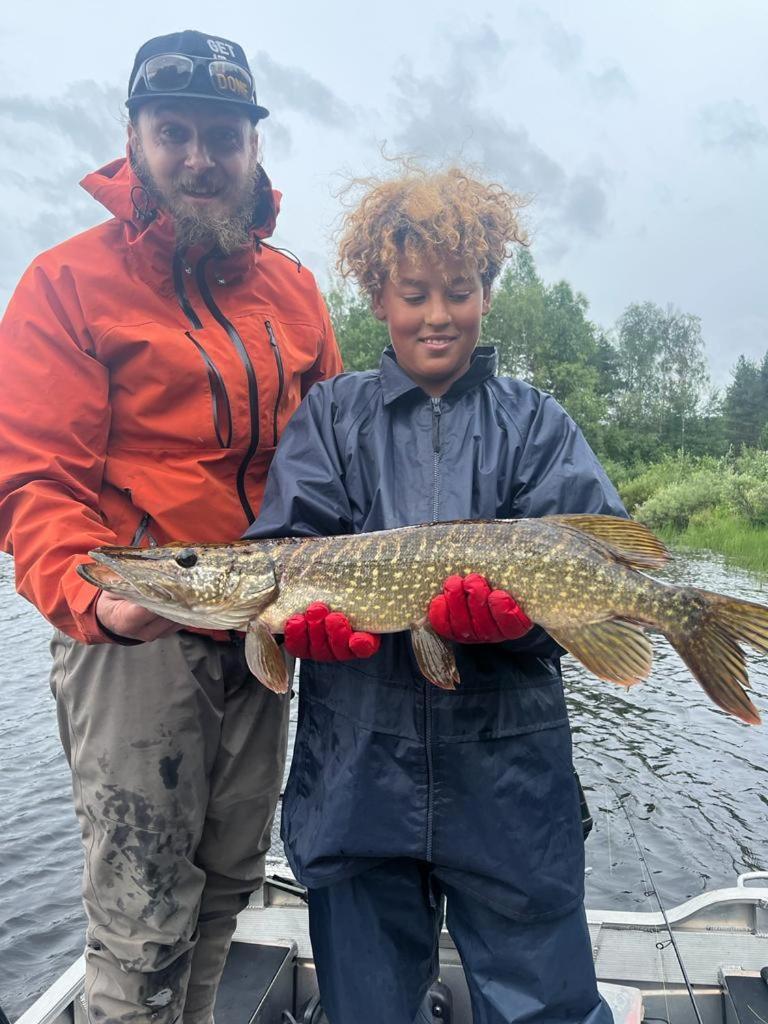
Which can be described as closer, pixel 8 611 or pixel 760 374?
pixel 8 611

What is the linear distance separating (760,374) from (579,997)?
64418mm

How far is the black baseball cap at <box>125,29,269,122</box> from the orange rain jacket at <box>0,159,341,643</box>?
27cm

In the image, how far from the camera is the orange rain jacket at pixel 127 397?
2.33 meters

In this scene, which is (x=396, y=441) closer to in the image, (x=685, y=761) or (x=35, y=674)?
(x=685, y=761)

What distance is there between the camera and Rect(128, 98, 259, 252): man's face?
8.47 ft

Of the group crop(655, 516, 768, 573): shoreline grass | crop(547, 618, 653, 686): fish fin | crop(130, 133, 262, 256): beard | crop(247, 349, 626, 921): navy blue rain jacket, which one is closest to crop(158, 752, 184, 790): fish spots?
crop(247, 349, 626, 921): navy blue rain jacket

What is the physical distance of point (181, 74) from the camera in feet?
8.36

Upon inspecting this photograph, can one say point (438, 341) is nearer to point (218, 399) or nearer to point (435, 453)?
point (435, 453)

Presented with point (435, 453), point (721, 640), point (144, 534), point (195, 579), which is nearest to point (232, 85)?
point (435, 453)

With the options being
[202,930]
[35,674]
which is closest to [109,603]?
[202,930]

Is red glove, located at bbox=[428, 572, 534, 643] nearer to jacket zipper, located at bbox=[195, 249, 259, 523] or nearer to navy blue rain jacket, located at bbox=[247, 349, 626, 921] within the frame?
navy blue rain jacket, located at bbox=[247, 349, 626, 921]

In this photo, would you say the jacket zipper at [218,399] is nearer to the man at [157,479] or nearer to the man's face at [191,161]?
the man at [157,479]

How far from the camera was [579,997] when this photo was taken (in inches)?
86.4

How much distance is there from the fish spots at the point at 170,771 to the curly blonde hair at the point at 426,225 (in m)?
1.68
